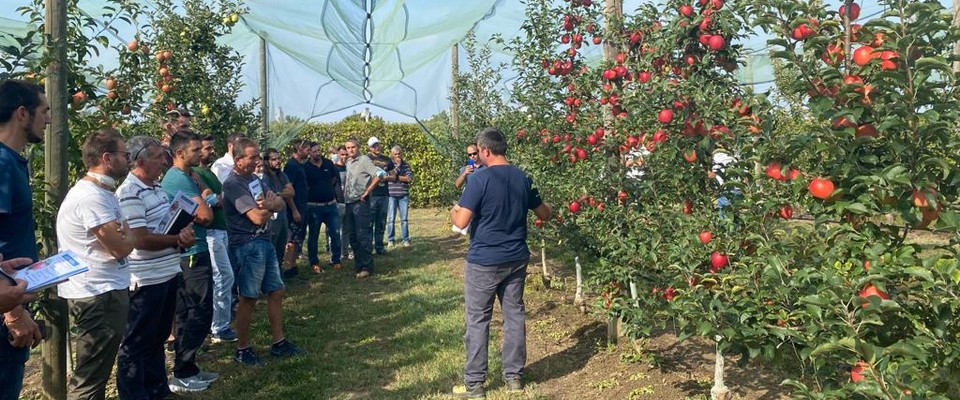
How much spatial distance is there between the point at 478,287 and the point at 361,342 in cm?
189

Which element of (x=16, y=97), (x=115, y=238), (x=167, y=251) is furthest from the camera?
(x=167, y=251)

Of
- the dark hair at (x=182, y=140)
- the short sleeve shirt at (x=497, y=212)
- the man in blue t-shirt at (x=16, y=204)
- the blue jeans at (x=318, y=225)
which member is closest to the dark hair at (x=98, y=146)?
the man in blue t-shirt at (x=16, y=204)

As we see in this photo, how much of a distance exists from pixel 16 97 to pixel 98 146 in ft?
2.63

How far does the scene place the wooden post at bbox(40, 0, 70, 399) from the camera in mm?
3592

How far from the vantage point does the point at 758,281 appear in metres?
2.88

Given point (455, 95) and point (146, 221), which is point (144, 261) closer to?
point (146, 221)

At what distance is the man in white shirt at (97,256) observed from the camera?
319 cm

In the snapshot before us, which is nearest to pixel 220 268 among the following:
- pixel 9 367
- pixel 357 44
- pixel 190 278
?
pixel 190 278

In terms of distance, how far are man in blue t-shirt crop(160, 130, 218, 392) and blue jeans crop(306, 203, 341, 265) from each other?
4.14m

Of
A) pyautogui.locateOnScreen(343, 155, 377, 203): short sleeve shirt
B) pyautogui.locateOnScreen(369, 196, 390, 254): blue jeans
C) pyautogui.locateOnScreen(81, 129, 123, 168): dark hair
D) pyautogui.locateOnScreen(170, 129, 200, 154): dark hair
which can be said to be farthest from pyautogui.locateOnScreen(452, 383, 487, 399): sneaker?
pyautogui.locateOnScreen(369, 196, 390, 254): blue jeans

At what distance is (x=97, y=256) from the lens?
10.9 ft

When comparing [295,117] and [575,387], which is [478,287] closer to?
[575,387]

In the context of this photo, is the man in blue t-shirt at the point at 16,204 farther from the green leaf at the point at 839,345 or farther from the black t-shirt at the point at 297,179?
the black t-shirt at the point at 297,179

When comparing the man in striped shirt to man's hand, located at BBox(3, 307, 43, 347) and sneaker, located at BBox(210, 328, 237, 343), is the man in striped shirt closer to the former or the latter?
man's hand, located at BBox(3, 307, 43, 347)
